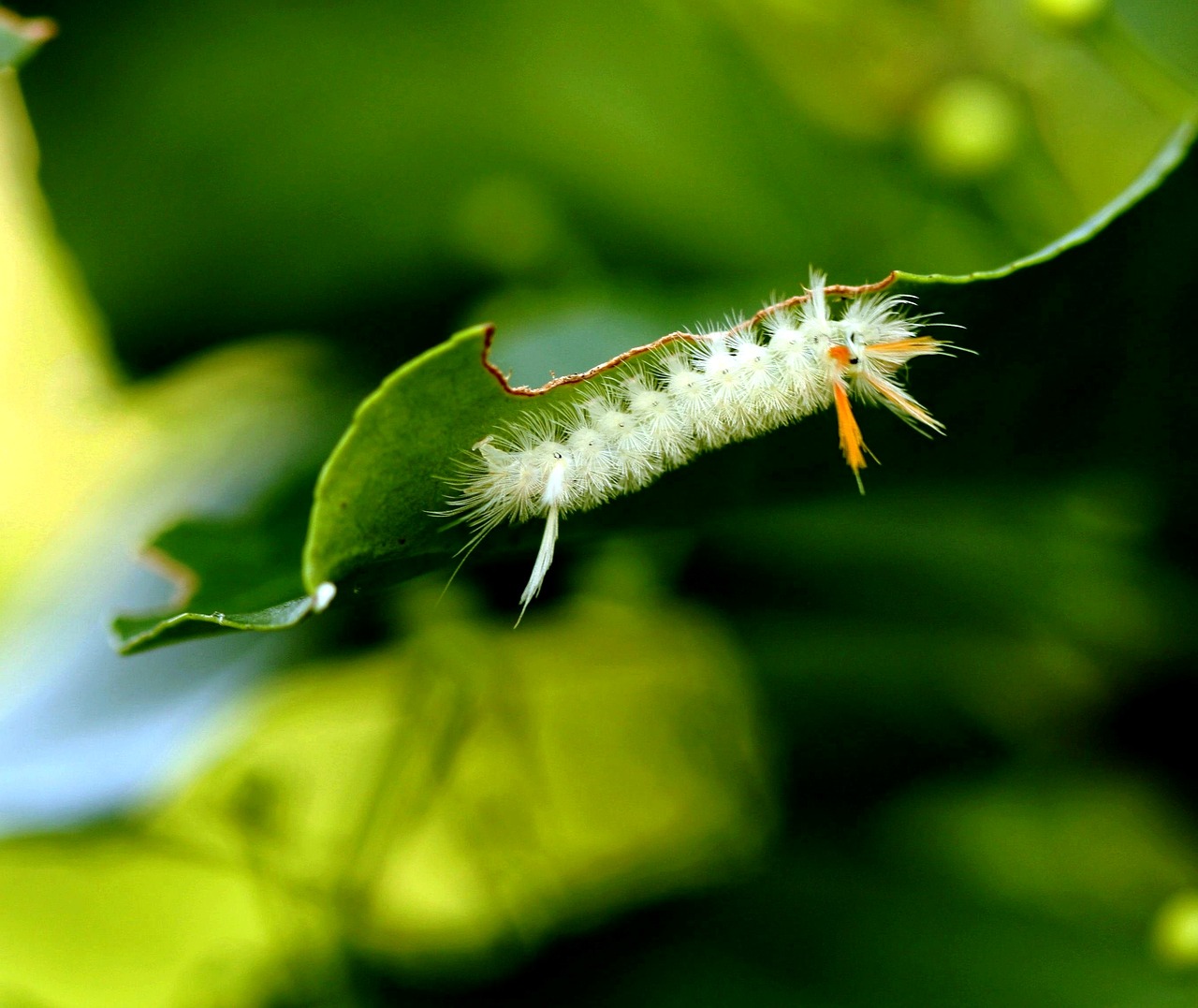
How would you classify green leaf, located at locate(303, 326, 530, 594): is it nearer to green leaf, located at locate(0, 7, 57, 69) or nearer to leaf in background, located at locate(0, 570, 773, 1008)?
green leaf, located at locate(0, 7, 57, 69)

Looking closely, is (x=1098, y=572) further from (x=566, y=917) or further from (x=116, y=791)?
(x=116, y=791)

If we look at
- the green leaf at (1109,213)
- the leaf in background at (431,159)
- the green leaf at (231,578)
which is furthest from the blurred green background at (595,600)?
the green leaf at (1109,213)

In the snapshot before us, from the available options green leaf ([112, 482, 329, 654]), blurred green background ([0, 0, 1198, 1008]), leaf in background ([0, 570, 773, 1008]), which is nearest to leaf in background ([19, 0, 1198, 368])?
blurred green background ([0, 0, 1198, 1008])

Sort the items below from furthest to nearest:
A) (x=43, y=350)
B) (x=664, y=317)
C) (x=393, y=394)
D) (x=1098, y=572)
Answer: (x=43, y=350), (x=1098, y=572), (x=664, y=317), (x=393, y=394)

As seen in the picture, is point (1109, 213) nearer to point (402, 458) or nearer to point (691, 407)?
point (691, 407)

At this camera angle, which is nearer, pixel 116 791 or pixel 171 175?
pixel 116 791

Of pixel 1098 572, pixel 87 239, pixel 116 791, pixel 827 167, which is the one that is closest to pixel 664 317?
pixel 827 167
